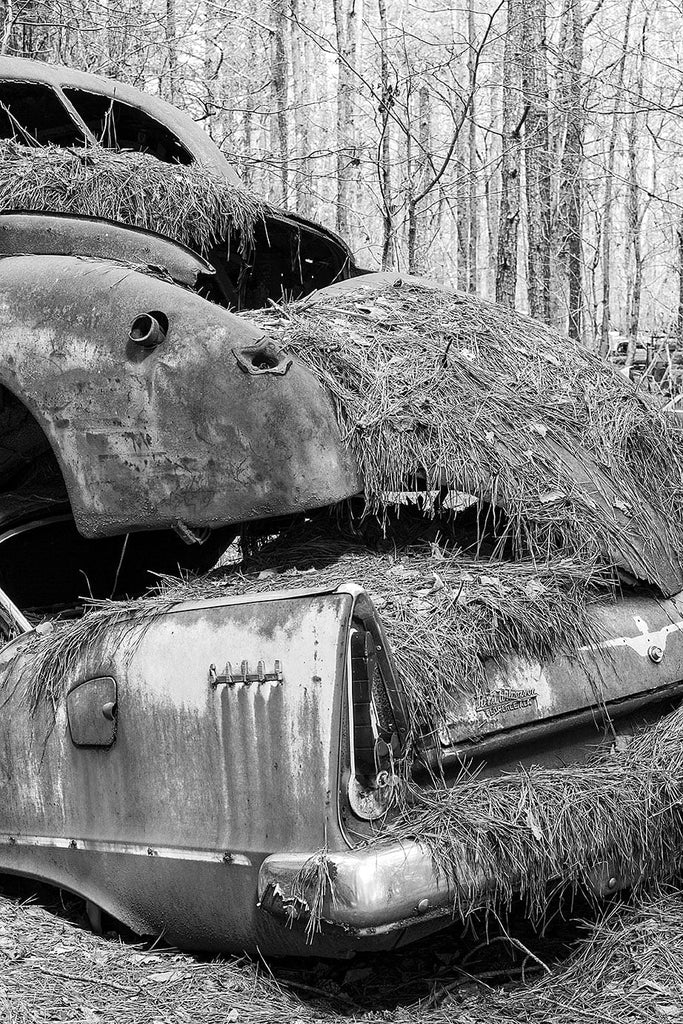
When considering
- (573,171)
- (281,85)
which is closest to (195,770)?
(573,171)

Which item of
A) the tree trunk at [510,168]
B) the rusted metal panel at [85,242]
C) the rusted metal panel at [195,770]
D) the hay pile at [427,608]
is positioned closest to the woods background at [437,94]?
the tree trunk at [510,168]

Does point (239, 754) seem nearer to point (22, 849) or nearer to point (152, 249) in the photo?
point (22, 849)

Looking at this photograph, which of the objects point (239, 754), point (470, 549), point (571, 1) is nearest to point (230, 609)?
point (239, 754)

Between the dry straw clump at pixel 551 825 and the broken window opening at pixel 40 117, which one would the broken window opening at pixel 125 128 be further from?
the dry straw clump at pixel 551 825

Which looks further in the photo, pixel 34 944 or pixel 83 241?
pixel 83 241

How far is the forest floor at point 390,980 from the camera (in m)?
2.44

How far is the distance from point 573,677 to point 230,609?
95 centimetres

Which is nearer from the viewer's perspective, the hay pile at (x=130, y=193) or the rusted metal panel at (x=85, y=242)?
the rusted metal panel at (x=85, y=242)

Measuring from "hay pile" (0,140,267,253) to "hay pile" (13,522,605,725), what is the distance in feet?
5.03

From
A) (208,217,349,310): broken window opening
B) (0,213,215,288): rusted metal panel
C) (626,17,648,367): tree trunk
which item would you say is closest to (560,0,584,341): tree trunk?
(626,17,648,367): tree trunk

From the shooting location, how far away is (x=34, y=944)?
288 cm

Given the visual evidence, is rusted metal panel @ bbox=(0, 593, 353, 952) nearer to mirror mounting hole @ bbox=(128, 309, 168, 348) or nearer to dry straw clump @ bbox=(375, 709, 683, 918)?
dry straw clump @ bbox=(375, 709, 683, 918)

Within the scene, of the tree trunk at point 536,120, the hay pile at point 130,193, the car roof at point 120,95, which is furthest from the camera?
the tree trunk at point 536,120

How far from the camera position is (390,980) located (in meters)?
2.73
